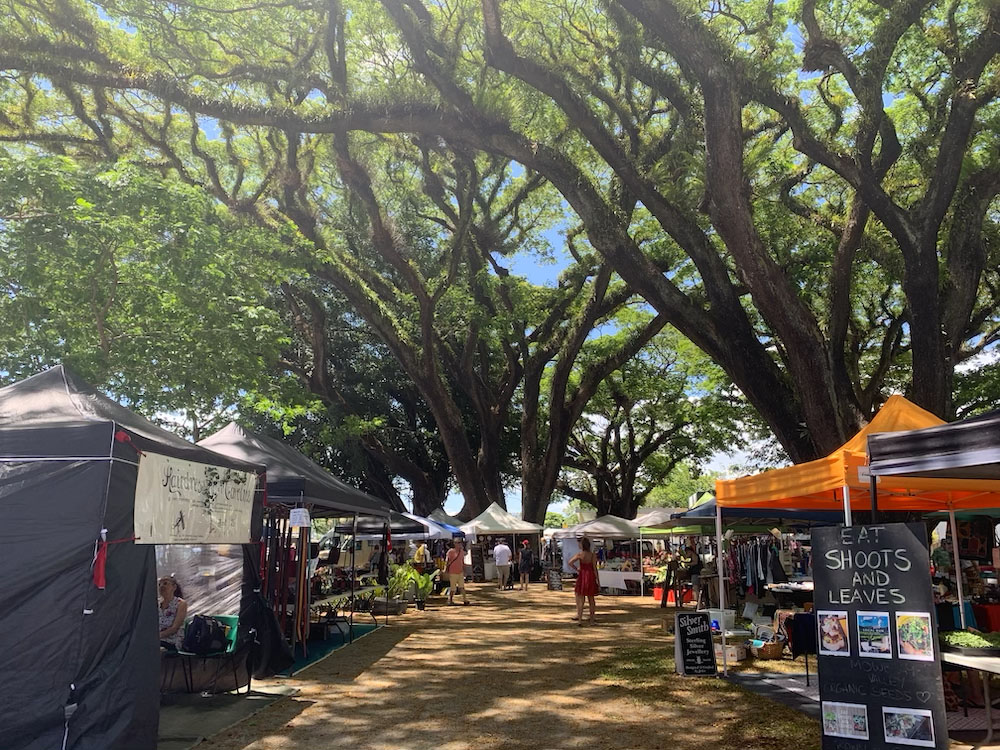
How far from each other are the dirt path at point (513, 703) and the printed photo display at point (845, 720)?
0.76 m

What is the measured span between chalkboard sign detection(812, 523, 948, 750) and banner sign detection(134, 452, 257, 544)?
4625 millimetres

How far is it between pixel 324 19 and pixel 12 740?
45.1ft

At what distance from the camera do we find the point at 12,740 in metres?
4.62

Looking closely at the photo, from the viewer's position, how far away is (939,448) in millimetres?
4645

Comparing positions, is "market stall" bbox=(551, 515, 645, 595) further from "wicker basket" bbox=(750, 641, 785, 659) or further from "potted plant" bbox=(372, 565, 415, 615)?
"wicker basket" bbox=(750, 641, 785, 659)

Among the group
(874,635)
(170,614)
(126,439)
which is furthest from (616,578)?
(126,439)

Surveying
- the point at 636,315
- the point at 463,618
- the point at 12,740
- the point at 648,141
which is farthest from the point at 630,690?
the point at 636,315

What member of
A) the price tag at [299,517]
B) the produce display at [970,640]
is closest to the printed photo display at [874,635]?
the produce display at [970,640]

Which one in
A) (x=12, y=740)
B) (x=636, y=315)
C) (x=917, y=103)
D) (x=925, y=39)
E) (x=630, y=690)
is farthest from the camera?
(x=636, y=315)

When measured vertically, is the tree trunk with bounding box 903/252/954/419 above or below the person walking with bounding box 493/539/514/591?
above

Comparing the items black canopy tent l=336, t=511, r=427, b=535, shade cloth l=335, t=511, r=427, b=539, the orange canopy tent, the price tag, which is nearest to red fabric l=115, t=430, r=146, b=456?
the price tag

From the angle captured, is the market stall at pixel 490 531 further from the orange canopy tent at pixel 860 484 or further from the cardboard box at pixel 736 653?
the orange canopy tent at pixel 860 484

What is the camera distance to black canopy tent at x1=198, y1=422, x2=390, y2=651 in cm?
896

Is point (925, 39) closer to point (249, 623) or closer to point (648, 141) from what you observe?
point (648, 141)
